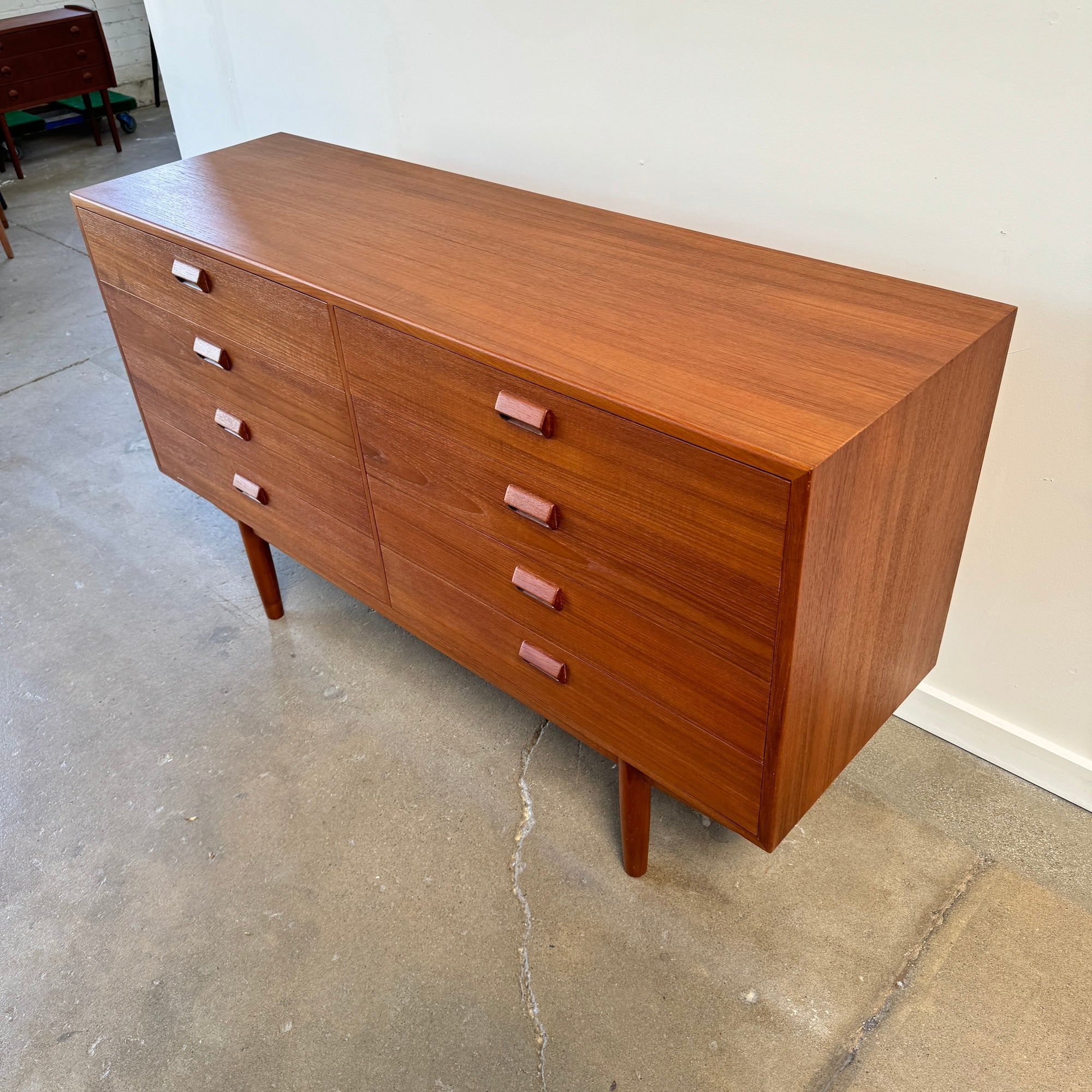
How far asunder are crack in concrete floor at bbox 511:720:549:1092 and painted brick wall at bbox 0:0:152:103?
513cm

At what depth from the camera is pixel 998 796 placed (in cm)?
158

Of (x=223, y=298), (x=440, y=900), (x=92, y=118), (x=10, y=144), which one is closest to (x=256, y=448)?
(x=223, y=298)

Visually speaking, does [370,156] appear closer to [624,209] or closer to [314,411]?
[624,209]

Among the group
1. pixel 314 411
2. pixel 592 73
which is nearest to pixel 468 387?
pixel 314 411

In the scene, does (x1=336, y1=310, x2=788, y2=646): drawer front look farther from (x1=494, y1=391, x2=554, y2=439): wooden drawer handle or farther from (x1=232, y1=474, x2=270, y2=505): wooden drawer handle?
(x1=232, y1=474, x2=270, y2=505): wooden drawer handle

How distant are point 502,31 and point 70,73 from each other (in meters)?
3.76

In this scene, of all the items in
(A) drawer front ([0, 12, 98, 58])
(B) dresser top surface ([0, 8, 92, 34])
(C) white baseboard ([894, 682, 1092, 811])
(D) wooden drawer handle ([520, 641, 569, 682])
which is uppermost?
(B) dresser top surface ([0, 8, 92, 34])

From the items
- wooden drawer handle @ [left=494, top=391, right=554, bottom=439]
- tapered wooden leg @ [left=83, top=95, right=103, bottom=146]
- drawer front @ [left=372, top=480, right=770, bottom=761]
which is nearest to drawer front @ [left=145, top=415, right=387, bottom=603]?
drawer front @ [left=372, top=480, right=770, bottom=761]

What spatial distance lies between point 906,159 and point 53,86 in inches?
178

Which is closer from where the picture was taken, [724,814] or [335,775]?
[724,814]

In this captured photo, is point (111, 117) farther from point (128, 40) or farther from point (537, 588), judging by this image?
point (537, 588)

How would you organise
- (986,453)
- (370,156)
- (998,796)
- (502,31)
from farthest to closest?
(370,156) < (502,31) < (998,796) < (986,453)

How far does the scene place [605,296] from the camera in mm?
1247

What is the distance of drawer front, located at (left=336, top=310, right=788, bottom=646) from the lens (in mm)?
971
